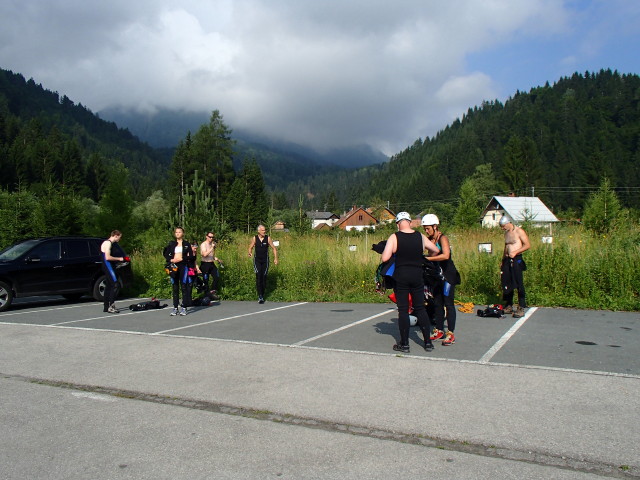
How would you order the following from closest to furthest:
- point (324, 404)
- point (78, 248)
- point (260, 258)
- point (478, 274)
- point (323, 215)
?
point (324, 404) < point (478, 274) < point (260, 258) < point (78, 248) < point (323, 215)

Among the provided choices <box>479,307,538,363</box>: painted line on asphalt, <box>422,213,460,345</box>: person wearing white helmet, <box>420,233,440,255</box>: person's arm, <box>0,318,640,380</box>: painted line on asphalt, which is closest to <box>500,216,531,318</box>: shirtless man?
<box>479,307,538,363</box>: painted line on asphalt

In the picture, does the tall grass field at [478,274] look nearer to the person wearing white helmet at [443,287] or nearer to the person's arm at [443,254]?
the person wearing white helmet at [443,287]

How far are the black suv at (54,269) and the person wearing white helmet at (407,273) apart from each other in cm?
811

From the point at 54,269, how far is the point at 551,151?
137 meters

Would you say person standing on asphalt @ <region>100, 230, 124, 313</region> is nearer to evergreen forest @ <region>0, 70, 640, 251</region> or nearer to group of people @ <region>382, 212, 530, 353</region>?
evergreen forest @ <region>0, 70, 640, 251</region>

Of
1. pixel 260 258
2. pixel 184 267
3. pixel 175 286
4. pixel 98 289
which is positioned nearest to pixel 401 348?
pixel 184 267

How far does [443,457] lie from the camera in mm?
3695

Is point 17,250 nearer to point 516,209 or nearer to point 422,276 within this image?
point 422,276

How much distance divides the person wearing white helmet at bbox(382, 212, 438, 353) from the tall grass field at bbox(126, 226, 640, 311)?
17.4 ft

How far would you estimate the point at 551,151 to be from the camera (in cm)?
13125

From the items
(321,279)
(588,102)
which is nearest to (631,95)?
(588,102)

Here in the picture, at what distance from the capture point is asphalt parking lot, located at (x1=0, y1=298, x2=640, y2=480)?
12.0ft

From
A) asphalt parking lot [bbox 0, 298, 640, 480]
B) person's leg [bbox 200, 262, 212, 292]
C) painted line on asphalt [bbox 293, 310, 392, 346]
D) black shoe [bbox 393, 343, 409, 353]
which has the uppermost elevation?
person's leg [bbox 200, 262, 212, 292]

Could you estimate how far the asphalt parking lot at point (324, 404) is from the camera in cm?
364
